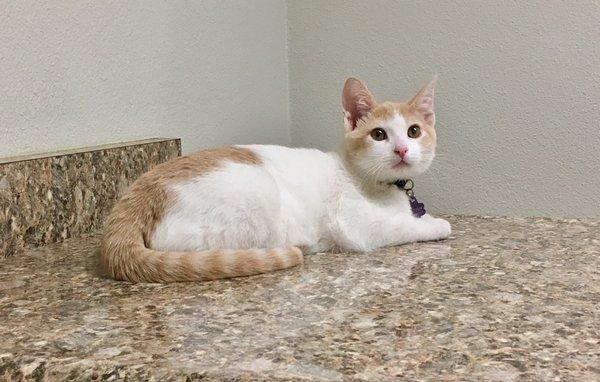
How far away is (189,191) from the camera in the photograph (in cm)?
98

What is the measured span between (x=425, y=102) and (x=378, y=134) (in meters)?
0.16

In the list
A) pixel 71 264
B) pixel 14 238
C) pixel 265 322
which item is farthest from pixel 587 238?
pixel 14 238

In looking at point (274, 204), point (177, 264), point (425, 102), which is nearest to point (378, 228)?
point (274, 204)

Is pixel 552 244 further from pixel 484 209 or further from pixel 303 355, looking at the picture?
pixel 303 355

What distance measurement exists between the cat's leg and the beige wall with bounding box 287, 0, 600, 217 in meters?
0.57

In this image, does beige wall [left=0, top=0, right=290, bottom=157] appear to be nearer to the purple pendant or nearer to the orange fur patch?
the orange fur patch

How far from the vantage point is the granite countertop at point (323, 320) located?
0.55 m

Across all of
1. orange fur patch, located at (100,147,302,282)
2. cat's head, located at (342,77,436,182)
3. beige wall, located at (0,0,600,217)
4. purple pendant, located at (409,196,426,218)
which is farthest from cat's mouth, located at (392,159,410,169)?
beige wall, located at (0,0,600,217)

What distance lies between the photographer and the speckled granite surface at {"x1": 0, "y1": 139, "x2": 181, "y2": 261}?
39.8 inches

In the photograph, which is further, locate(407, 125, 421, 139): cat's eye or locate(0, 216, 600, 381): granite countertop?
locate(407, 125, 421, 139): cat's eye

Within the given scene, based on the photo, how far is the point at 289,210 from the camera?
111 cm

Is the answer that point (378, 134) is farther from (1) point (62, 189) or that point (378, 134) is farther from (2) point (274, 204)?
(1) point (62, 189)

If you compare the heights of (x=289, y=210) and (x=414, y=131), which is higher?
(x=414, y=131)

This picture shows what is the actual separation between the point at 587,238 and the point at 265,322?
799mm
